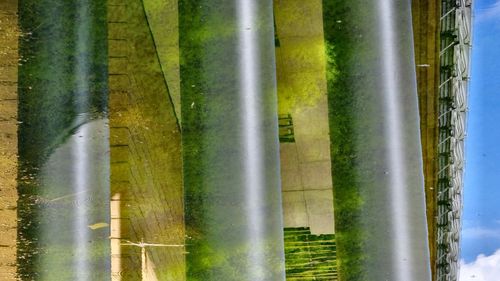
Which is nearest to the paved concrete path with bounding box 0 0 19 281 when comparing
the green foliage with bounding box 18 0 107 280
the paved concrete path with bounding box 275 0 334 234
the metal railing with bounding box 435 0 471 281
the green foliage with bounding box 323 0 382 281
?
the green foliage with bounding box 18 0 107 280

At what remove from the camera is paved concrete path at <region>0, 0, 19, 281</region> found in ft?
20.5

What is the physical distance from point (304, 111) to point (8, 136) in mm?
2673

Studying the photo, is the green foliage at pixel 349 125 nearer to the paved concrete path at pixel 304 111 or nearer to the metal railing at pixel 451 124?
the paved concrete path at pixel 304 111

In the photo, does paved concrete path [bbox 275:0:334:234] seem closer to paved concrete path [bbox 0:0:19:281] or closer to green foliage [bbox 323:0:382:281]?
green foliage [bbox 323:0:382:281]

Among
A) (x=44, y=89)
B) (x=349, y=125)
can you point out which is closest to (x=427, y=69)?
(x=349, y=125)

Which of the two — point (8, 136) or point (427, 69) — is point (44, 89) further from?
point (427, 69)

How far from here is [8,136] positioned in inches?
251

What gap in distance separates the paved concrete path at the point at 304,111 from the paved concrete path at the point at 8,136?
2236 millimetres

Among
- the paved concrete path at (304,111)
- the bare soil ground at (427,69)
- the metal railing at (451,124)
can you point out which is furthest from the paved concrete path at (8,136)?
the metal railing at (451,124)

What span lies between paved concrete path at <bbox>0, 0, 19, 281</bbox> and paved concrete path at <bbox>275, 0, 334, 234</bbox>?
→ 2.24 meters

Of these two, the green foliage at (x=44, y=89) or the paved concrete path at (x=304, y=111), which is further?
the paved concrete path at (x=304, y=111)

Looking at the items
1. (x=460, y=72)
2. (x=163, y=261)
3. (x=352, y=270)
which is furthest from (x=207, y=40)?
(x=460, y=72)

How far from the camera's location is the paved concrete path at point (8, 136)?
6238 mm

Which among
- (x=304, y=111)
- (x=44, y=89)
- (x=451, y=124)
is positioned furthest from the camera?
(x=451, y=124)
